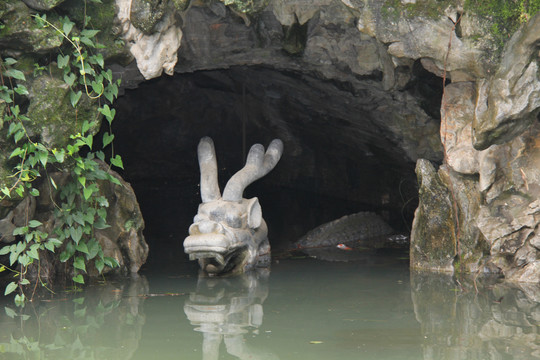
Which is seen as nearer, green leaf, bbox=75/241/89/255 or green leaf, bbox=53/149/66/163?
green leaf, bbox=53/149/66/163

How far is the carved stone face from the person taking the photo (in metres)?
6.47

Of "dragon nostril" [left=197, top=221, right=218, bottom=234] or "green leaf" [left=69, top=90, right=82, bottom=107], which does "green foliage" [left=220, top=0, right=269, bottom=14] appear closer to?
"green leaf" [left=69, top=90, right=82, bottom=107]

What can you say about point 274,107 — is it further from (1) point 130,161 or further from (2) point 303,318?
(2) point 303,318

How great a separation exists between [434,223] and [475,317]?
5.42ft

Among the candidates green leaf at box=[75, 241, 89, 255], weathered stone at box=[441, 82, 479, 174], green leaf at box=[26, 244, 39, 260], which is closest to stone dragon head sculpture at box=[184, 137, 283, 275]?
green leaf at box=[75, 241, 89, 255]

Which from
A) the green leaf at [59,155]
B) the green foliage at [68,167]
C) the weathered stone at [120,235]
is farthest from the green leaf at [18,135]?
the weathered stone at [120,235]

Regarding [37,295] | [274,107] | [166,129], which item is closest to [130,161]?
[166,129]

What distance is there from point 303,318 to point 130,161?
9096 mm

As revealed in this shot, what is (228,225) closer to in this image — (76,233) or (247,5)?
(76,233)

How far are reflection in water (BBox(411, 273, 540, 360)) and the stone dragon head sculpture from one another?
1.56 metres

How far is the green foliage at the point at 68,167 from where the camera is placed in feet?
18.1

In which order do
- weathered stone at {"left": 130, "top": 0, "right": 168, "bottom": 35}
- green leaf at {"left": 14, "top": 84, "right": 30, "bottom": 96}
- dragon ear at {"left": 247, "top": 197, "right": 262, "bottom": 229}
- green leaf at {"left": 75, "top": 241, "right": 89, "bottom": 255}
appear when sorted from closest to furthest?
green leaf at {"left": 14, "top": 84, "right": 30, "bottom": 96} < weathered stone at {"left": 130, "top": 0, "right": 168, "bottom": 35} < green leaf at {"left": 75, "top": 241, "right": 89, "bottom": 255} < dragon ear at {"left": 247, "top": 197, "right": 262, "bottom": 229}

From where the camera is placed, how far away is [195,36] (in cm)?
712

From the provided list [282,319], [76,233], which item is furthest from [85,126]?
[282,319]
